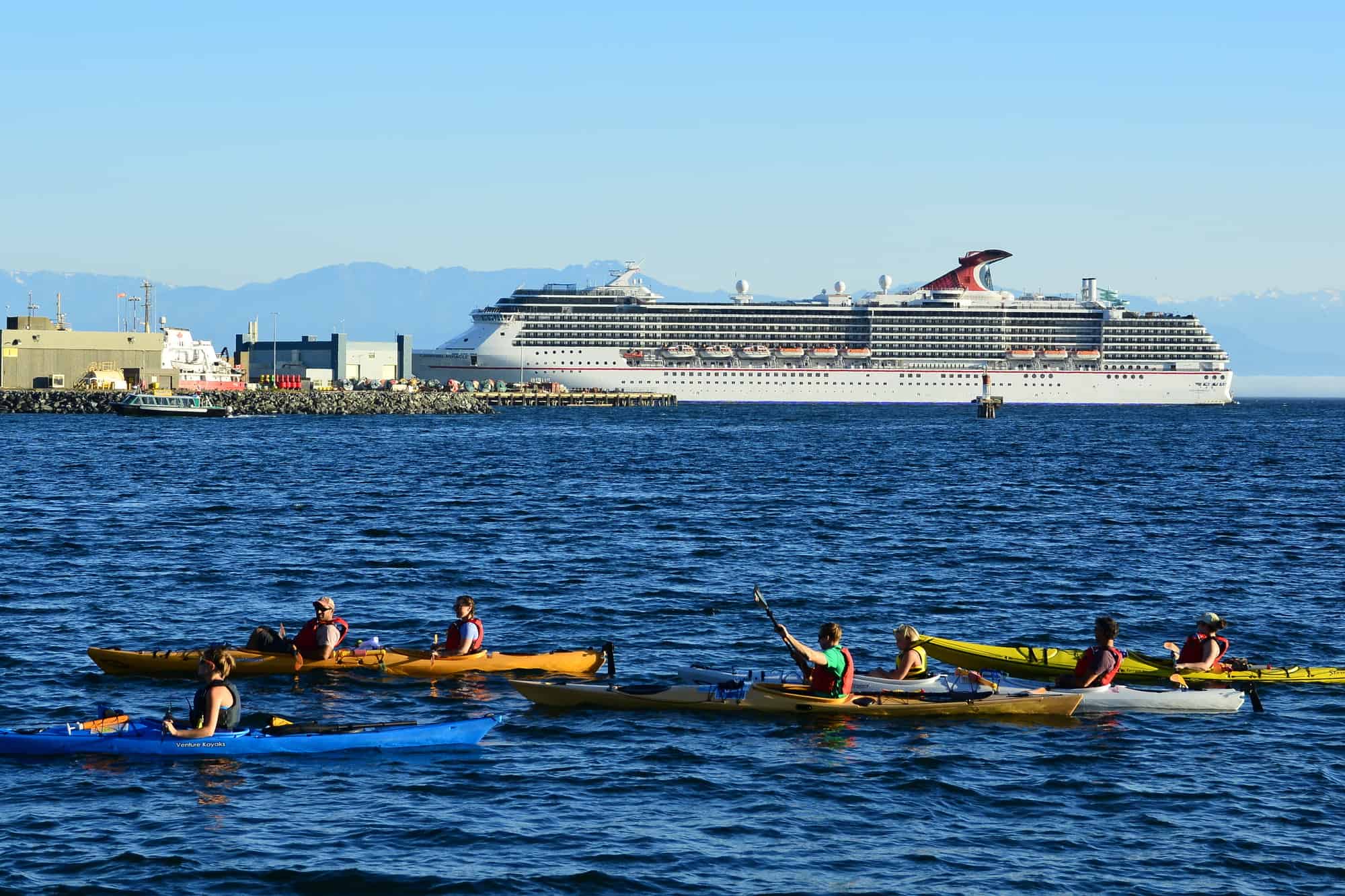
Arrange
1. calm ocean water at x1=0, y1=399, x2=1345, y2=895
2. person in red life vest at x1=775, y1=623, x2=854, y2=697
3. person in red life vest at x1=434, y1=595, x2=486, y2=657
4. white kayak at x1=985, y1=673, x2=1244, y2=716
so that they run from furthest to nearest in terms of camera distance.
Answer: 1. person in red life vest at x1=434, y1=595, x2=486, y2=657
2. white kayak at x1=985, y1=673, x2=1244, y2=716
3. person in red life vest at x1=775, y1=623, x2=854, y2=697
4. calm ocean water at x1=0, y1=399, x2=1345, y2=895

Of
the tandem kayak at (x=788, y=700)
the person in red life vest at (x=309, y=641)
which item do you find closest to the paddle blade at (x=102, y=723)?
the person in red life vest at (x=309, y=641)

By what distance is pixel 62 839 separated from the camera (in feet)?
46.7

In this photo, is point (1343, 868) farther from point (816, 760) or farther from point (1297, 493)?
point (1297, 493)

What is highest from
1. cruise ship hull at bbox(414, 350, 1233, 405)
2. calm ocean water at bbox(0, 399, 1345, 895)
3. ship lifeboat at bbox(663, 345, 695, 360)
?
ship lifeboat at bbox(663, 345, 695, 360)

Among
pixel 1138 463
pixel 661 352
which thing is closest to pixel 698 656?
pixel 1138 463

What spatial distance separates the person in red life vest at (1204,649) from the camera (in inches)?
814

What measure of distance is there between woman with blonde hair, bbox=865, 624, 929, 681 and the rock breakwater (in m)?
100

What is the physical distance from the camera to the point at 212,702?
666 inches

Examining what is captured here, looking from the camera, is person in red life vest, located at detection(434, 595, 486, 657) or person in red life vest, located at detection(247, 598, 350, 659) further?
person in red life vest, located at detection(434, 595, 486, 657)

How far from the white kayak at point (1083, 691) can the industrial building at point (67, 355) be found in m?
110

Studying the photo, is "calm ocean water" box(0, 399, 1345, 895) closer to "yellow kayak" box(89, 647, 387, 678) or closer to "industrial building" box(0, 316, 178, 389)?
"yellow kayak" box(89, 647, 387, 678)

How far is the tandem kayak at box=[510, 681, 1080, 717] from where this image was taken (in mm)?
19203

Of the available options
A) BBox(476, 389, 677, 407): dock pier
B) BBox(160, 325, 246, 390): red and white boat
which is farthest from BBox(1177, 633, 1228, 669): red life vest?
BBox(476, 389, 677, 407): dock pier

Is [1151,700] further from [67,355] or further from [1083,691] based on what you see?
[67,355]
